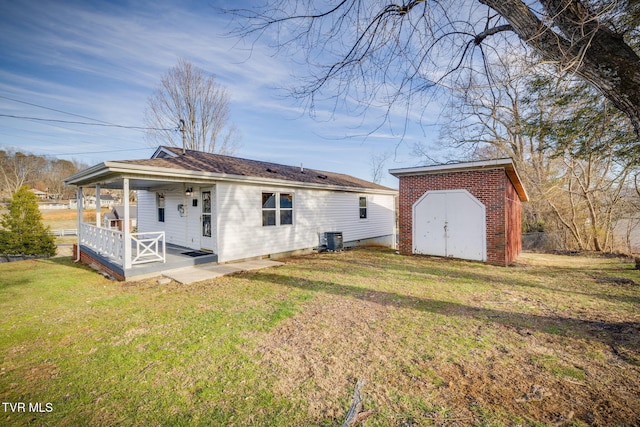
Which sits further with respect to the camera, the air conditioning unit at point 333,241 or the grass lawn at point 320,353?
the air conditioning unit at point 333,241

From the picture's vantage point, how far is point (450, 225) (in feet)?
32.1

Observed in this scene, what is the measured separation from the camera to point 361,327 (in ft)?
13.3

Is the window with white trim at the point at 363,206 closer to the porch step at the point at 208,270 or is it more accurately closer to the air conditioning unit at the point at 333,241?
the air conditioning unit at the point at 333,241

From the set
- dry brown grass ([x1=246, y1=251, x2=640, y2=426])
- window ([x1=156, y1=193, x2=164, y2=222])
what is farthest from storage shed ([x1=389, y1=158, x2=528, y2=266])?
window ([x1=156, y1=193, x2=164, y2=222])

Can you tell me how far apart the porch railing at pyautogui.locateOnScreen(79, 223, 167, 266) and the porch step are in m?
0.70

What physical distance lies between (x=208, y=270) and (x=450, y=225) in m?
8.22

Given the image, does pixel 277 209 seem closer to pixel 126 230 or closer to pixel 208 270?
pixel 208 270

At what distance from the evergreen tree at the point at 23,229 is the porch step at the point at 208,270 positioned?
12.4m

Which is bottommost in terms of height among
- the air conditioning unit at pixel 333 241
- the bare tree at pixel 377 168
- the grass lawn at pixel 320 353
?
the grass lawn at pixel 320 353

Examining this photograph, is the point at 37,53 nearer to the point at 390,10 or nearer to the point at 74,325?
the point at 74,325

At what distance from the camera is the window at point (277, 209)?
985cm

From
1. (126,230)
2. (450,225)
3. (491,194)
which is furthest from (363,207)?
(126,230)

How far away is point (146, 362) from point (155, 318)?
1508 millimetres

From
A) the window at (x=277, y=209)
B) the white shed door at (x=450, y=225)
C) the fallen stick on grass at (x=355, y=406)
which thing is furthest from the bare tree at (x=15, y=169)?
the fallen stick on grass at (x=355, y=406)
